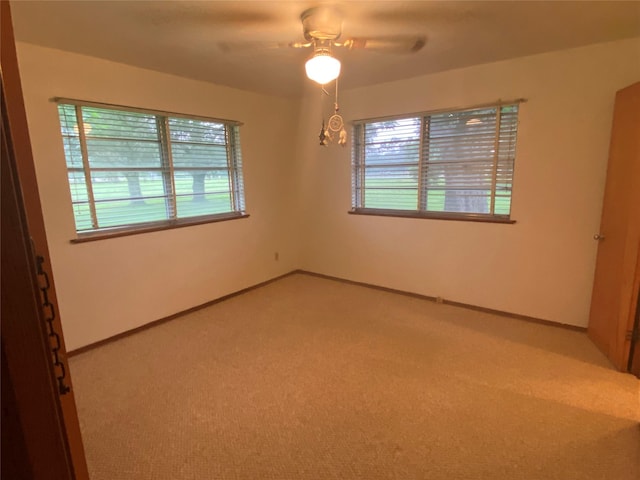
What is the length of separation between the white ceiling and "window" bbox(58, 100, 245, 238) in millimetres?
521

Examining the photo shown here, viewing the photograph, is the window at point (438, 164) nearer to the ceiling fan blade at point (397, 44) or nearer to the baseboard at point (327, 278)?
the baseboard at point (327, 278)

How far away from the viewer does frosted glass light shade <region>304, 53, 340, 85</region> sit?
2.02 m

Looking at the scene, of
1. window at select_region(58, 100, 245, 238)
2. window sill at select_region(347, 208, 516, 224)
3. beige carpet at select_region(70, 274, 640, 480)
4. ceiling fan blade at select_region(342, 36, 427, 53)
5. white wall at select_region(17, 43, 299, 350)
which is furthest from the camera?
window sill at select_region(347, 208, 516, 224)

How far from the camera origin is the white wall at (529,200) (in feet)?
9.14

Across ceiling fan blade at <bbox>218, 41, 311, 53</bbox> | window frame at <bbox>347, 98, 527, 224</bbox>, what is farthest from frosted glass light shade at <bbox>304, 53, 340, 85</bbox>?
window frame at <bbox>347, 98, 527, 224</bbox>

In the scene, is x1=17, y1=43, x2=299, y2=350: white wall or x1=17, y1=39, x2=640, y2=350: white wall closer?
x1=17, y1=43, x2=299, y2=350: white wall

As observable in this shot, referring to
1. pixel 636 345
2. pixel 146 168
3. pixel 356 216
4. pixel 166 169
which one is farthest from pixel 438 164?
pixel 146 168

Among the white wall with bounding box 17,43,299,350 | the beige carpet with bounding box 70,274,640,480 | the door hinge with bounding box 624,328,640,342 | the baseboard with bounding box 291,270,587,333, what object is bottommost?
the beige carpet with bounding box 70,274,640,480

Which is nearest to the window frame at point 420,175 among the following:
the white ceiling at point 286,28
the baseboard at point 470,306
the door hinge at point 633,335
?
the white ceiling at point 286,28

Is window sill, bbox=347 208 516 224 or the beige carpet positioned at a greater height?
window sill, bbox=347 208 516 224

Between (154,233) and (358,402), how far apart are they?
Result: 7.96 ft

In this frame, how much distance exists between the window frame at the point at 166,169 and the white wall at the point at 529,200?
1.30 meters

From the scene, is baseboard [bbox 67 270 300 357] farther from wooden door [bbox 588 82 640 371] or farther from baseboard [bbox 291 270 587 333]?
wooden door [bbox 588 82 640 371]

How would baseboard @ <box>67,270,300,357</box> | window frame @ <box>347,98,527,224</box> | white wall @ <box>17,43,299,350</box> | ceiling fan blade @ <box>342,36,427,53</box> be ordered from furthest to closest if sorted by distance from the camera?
window frame @ <box>347,98,527,224</box>, baseboard @ <box>67,270,300,357</box>, white wall @ <box>17,43,299,350</box>, ceiling fan blade @ <box>342,36,427,53</box>
